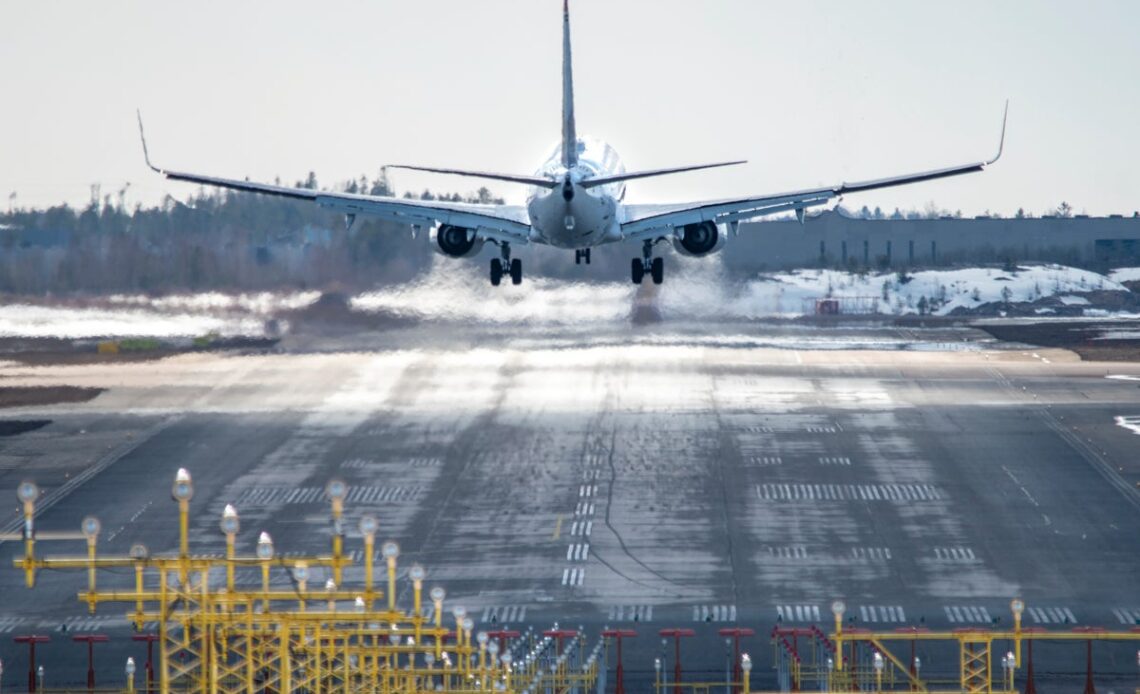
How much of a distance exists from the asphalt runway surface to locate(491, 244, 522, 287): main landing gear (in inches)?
441

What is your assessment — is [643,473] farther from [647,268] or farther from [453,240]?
[453,240]

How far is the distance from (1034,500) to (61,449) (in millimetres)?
52141

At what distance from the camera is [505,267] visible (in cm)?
9275

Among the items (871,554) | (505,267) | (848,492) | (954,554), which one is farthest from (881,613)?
(505,267)

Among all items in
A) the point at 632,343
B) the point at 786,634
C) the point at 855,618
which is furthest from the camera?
the point at 632,343

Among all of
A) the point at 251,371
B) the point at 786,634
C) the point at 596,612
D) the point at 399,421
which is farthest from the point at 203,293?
the point at 786,634

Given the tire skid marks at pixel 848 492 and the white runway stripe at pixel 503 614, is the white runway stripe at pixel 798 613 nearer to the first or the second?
the white runway stripe at pixel 503 614

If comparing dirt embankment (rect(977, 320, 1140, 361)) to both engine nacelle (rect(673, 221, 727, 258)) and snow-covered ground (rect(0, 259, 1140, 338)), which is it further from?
engine nacelle (rect(673, 221, 727, 258))

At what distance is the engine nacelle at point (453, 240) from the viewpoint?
86.3 m

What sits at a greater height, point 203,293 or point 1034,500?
point 203,293

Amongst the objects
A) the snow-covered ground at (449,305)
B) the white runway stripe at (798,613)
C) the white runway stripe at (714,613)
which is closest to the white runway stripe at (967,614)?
the white runway stripe at (798,613)

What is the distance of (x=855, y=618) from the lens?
73.3 m

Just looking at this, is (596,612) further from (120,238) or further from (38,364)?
(120,238)

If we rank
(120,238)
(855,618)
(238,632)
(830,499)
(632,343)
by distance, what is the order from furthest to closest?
Result: (120,238)
(632,343)
(830,499)
(855,618)
(238,632)
